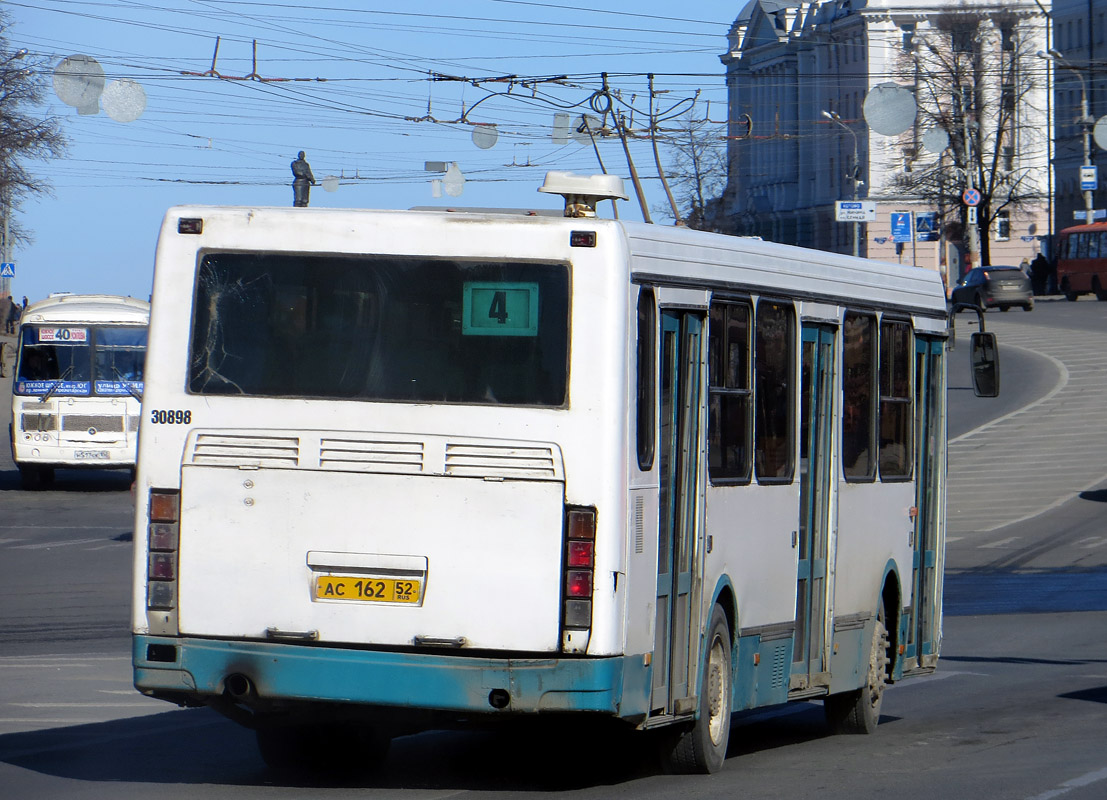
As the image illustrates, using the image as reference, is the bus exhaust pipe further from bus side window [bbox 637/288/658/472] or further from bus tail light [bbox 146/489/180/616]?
bus side window [bbox 637/288/658/472]

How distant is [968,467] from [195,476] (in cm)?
3241

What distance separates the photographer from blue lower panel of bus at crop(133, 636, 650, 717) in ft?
27.1

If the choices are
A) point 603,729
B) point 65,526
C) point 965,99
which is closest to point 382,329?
point 603,729

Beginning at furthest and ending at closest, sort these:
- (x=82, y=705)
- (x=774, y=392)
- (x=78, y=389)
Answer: (x=78, y=389) < (x=82, y=705) < (x=774, y=392)

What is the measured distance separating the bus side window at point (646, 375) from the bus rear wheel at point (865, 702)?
384 centimetres

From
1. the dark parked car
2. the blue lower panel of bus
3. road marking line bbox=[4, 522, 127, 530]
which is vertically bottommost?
road marking line bbox=[4, 522, 127, 530]

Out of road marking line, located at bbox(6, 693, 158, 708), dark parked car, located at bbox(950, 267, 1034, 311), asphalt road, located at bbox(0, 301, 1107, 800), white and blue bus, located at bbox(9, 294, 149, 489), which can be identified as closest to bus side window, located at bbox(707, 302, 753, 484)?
asphalt road, located at bbox(0, 301, 1107, 800)

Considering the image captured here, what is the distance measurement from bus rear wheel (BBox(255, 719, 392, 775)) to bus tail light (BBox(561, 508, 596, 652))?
169cm

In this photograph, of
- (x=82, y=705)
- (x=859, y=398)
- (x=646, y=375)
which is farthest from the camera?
(x=82, y=705)

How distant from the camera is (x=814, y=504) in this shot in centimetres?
1101

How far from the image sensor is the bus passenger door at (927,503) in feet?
42.8

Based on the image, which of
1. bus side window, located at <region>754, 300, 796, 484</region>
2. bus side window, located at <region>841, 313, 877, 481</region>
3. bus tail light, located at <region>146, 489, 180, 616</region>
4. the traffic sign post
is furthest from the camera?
the traffic sign post

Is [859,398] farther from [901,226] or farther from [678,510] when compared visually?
[901,226]

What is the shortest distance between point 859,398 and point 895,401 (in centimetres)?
77
